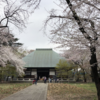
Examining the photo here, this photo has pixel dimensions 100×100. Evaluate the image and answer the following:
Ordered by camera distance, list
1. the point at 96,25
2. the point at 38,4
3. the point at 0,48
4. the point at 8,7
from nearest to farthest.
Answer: the point at 96,25
the point at 38,4
the point at 8,7
the point at 0,48

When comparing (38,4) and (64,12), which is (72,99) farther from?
(38,4)

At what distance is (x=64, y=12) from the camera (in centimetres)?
528

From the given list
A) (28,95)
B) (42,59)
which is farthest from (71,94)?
(42,59)

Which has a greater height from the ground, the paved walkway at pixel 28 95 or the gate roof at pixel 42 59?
the gate roof at pixel 42 59

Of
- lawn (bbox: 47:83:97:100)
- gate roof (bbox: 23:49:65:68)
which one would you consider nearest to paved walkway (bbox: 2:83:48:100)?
lawn (bbox: 47:83:97:100)

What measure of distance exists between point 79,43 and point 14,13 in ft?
17.2

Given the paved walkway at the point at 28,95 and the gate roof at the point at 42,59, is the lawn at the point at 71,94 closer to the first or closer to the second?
the paved walkway at the point at 28,95

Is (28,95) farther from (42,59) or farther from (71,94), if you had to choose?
(42,59)

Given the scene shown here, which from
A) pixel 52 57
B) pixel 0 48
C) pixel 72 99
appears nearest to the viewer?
pixel 72 99

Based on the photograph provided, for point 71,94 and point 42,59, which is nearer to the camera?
point 71,94

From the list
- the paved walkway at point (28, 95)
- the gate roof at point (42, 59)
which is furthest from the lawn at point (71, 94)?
the gate roof at point (42, 59)

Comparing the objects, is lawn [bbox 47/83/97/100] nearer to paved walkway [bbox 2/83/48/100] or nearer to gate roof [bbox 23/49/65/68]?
paved walkway [bbox 2/83/48/100]

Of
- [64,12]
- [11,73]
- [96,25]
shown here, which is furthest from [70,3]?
[11,73]

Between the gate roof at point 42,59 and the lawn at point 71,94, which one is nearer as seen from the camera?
the lawn at point 71,94
